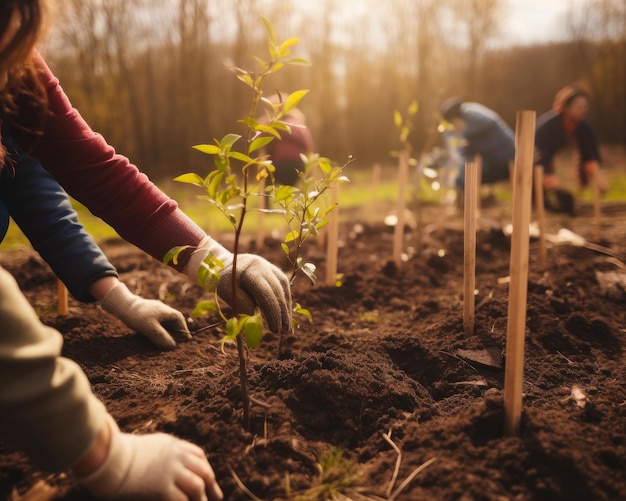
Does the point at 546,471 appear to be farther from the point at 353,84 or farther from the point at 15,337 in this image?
the point at 353,84

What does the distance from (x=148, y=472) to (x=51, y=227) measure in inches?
56.1

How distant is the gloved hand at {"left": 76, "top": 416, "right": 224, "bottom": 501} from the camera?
1.11m

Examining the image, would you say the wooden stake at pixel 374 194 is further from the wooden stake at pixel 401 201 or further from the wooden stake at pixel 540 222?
the wooden stake at pixel 540 222

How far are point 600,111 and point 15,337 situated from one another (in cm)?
1658

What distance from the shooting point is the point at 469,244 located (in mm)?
2258

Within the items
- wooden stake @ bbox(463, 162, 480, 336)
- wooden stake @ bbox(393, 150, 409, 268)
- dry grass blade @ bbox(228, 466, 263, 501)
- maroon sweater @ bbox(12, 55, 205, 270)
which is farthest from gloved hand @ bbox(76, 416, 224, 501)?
wooden stake @ bbox(393, 150, 409, 268)

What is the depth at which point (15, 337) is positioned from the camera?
98cm

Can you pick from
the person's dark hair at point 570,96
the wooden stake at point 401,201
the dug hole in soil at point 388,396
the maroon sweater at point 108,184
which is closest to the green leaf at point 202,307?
the dug hole in soil at point 388,396

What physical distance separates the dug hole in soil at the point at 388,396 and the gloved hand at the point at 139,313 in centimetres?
7

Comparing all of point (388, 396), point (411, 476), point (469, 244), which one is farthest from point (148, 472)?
point (469, 244)

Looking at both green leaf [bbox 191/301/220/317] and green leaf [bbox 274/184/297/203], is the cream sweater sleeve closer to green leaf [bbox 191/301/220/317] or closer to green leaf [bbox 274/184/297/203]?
green leaf [bbox 191/301/220/317]

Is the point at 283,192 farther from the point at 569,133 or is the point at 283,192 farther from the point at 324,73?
the point at 324,73

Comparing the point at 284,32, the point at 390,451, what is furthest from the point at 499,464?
the point at 284,32

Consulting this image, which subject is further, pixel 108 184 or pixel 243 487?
pixel 108 184
